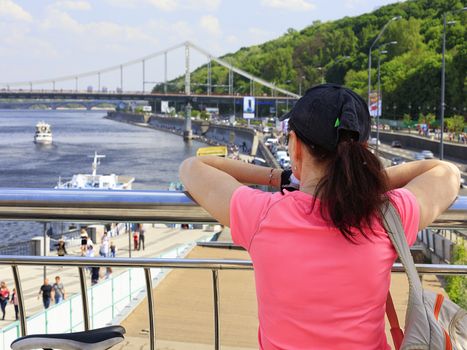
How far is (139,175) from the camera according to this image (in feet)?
208

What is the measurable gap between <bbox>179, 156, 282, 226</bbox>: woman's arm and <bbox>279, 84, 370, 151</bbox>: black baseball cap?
25 cm

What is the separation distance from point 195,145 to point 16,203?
316 ft

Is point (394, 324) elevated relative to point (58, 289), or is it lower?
elevated

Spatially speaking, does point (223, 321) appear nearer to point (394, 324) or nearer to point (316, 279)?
point (394, 324)

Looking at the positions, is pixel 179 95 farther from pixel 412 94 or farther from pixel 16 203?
pixel 16 203

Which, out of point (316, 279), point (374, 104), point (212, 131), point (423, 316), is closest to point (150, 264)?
point (316, 279)

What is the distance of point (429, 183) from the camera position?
5.86 feet

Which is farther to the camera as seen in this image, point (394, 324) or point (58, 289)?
point (58, 289)

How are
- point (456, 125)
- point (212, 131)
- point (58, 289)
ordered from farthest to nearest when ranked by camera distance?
point (212, 131) → point (456, 125) → point (58, 289)

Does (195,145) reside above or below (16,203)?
below

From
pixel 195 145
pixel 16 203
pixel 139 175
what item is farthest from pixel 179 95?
pixel 16 203

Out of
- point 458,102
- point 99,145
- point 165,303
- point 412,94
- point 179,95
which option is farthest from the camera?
point 179,95

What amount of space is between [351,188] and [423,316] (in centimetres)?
29

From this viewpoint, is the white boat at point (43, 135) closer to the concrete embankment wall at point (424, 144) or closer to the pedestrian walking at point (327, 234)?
the concrete embankment wall at point (424, 144)
